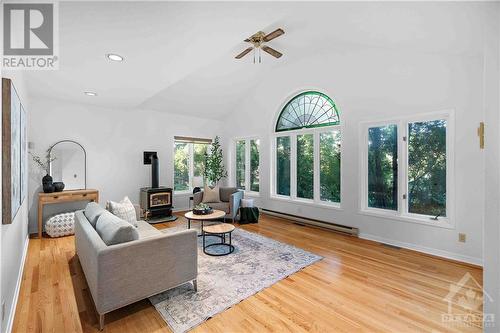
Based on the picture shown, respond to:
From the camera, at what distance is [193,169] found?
6820 millimetres

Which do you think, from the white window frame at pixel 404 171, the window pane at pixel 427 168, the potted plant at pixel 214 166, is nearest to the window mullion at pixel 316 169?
the white window frame at pixel 404 171

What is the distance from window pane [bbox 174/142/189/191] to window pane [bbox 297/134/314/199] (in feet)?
10.7

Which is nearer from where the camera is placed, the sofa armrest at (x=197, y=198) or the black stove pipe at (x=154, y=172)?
the sofa armrest at (x=197, y=198)

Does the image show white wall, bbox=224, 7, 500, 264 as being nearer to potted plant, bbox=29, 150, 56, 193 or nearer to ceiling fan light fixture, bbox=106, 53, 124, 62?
ceiling fan light fixture, bbox=106, 53, 124, 62

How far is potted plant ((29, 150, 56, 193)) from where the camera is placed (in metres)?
4.35

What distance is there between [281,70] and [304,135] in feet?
5.64

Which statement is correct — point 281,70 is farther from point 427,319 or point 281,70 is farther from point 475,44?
point 427,319

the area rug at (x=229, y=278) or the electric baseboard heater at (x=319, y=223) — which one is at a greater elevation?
the electric baseboard heater at (x=319, y=223)

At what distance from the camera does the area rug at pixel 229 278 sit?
2.13 metres

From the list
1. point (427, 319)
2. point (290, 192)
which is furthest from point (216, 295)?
point (290, 192)

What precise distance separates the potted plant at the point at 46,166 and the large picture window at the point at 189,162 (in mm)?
2693

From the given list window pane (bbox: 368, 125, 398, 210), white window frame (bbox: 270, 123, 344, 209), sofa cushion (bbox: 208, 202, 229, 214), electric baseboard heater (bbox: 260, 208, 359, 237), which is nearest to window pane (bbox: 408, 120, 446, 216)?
window pane (bbox: 368, 125, 398, 210)

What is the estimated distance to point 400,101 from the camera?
3.79 m

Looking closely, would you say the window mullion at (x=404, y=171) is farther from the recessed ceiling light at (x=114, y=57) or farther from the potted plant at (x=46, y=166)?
the potted plant at (x=46, y=166)
